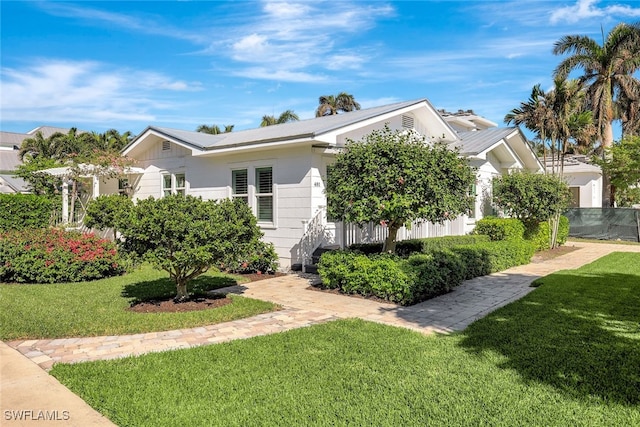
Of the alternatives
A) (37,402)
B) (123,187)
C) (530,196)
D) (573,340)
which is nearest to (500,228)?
(530,196)

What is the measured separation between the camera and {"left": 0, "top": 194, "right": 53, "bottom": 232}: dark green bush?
1609 cm

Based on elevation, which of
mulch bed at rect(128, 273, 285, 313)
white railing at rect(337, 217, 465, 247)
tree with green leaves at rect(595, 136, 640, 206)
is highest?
tree with green leaves at rect(595, 136, 640, 206)

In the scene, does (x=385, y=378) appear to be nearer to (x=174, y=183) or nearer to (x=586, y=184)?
(x=174, y=183)

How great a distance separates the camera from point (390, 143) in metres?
8.61

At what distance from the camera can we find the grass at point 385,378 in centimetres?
335

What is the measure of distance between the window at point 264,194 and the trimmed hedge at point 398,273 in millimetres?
3444

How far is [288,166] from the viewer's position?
11.1 meters

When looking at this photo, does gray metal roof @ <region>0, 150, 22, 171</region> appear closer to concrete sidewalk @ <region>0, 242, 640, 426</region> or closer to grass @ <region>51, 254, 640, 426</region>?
concrete sidewalk @ <region>0, 242, 640, 426</region>

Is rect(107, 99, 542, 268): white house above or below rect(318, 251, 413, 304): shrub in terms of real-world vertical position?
above

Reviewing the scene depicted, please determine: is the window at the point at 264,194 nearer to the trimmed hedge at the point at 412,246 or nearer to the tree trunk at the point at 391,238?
the trimmed hedge at the point at 412,246

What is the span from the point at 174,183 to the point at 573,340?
497 inches

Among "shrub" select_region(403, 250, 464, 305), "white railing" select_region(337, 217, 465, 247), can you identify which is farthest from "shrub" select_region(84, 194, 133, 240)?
"shrub" select_region(403, 250, 464, 305)

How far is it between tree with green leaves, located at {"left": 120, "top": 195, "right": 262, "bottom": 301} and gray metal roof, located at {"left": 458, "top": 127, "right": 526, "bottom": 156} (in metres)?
9.59

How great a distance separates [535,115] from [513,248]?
1059cm
